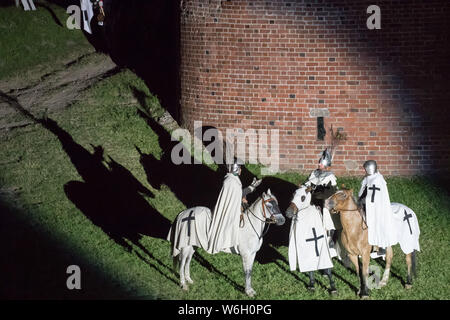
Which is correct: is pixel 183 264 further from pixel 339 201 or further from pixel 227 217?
pixel 339 201

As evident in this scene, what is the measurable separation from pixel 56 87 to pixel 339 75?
26.2ft

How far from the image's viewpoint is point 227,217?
52.5ft

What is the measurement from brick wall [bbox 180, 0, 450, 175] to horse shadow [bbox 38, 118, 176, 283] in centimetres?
261

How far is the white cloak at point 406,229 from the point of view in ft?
54.3

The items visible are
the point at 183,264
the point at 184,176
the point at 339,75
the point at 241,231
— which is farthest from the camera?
the point at 184,176

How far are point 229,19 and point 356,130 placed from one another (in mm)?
3392

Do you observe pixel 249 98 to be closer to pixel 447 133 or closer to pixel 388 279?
pixel 447 133

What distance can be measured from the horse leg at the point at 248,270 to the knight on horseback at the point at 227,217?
29cm

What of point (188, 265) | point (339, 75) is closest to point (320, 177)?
point (188, 265)

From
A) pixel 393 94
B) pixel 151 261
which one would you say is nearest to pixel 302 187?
pixel 151 261

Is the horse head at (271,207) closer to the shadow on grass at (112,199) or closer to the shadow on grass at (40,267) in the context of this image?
the shadow on grass at (112,199)

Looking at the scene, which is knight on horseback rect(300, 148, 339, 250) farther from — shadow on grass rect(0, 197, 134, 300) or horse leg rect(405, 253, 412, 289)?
shadow on grass rect(0, 197, 134, 300)

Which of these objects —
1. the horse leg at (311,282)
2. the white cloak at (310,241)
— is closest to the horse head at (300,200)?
the white cloak at (310,241)

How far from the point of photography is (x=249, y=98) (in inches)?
802
